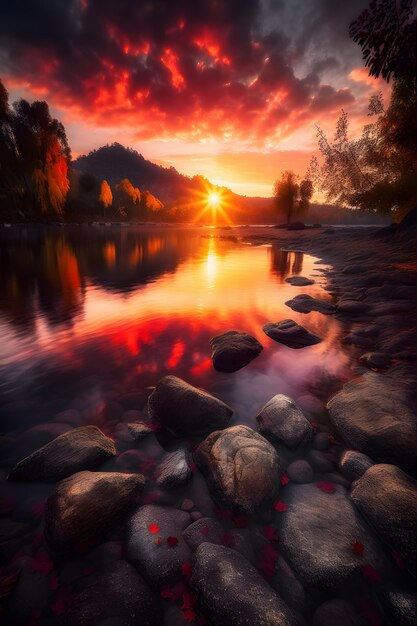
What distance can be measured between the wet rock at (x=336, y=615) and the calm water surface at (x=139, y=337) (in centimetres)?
329

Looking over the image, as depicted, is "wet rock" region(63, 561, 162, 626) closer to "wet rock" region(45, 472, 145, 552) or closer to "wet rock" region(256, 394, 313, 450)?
"wet rock" region(45, 472, 145, 552)

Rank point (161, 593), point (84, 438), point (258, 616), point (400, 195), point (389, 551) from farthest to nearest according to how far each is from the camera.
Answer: point (400, 195)
point (84, 438)
point (389, 551)
point (161, 593)
point (258, 616)

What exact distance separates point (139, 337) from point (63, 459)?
6221 mm

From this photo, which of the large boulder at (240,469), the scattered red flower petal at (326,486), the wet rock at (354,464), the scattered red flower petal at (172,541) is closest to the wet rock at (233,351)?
the large boulder at (240,469)

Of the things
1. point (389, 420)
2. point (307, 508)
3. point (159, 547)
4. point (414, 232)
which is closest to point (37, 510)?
point (159, 547)

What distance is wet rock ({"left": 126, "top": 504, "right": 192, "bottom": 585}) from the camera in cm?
325

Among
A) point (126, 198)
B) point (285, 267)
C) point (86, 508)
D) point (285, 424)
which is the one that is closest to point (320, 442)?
point (285, 424)

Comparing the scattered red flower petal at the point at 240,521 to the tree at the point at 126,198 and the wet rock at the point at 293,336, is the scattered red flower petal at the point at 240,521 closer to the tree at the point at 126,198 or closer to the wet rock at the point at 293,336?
the wet rock at the point at 293,336

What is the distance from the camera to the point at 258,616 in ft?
8.77

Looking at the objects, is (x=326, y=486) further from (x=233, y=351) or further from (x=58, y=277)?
(x=58, y=277)

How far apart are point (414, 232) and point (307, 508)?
28.1 m

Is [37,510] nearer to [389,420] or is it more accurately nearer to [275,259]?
[389,420]

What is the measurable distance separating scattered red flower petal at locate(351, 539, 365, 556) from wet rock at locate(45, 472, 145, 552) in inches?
117

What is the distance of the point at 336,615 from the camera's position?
2887 mm
